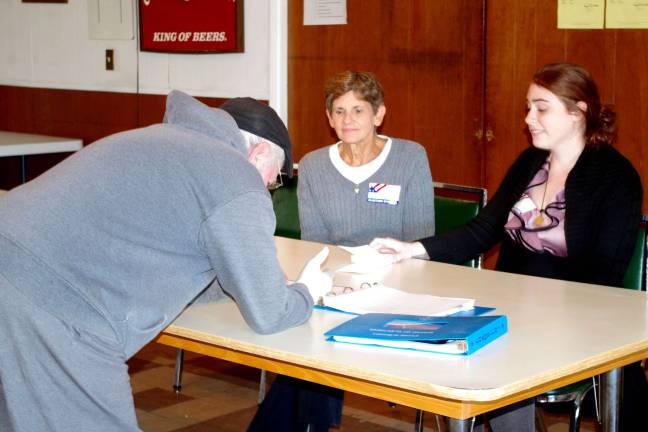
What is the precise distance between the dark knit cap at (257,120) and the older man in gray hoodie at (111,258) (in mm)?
154

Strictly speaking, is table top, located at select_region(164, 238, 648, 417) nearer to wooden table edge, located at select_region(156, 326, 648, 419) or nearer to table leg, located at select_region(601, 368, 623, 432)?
wooden table edge, located at select_region(156, 326, 648, 419)

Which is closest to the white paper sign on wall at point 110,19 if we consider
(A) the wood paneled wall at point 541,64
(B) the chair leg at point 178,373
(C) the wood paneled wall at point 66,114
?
(C) the wood paneled wall at point 66,114

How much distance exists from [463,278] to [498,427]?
418 mm

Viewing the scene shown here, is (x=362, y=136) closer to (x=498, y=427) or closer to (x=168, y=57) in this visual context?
(x=498, y=427)

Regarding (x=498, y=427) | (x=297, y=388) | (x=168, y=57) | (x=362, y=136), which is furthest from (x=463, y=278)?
(x=168, y=57)

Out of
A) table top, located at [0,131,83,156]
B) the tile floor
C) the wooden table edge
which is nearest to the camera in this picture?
the wooden table edge

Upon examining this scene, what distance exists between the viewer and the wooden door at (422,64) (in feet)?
16.2

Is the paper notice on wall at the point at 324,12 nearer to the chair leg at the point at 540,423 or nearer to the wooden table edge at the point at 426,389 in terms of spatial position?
the chair leg at the point at 540,423

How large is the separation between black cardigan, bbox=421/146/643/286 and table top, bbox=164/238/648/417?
15.5 inches

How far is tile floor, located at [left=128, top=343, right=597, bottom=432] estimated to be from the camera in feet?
12.8

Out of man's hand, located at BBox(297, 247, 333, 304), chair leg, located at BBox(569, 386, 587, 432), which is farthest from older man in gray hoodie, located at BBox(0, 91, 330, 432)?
chair leg, located at BBox(569, 386, 587, 432)

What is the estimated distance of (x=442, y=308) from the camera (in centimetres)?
242

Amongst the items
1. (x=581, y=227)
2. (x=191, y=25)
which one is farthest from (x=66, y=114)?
(x=581, y=227)

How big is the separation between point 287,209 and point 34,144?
2915mm
